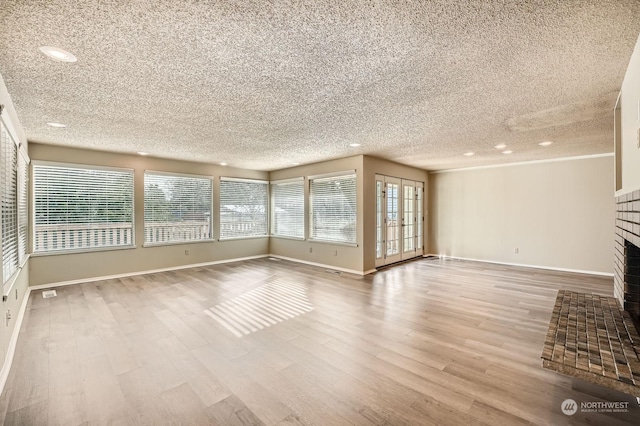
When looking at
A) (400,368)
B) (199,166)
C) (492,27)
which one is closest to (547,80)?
(492,27)

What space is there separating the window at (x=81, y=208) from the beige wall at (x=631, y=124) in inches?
288

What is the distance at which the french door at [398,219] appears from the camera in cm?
645

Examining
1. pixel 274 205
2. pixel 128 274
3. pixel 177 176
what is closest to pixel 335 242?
pixel 274 205

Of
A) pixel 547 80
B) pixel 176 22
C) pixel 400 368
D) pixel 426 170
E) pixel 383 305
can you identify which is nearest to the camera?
pixel 176 22

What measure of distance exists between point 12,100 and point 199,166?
390 centimetres

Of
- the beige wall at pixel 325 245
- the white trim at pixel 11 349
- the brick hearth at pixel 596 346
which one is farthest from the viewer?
the beige wall at pixel 325 245

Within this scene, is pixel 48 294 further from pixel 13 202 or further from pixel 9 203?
pixel 9 203

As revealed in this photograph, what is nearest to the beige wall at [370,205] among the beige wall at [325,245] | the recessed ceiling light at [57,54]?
the beige wall at [325,245]

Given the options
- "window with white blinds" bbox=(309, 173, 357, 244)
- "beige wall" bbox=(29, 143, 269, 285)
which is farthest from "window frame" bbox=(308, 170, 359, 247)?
"beige wall" bbox=(29, 143, 269, 285)

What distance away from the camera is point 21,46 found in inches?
78.6

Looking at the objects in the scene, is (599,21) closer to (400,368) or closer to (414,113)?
(414,113)

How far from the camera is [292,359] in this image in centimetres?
255

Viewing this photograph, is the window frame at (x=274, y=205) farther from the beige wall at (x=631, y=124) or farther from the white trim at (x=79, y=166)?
the beige wall at (x=631, y=124)

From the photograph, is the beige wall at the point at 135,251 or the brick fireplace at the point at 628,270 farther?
the beige wall at the point at 135,251
